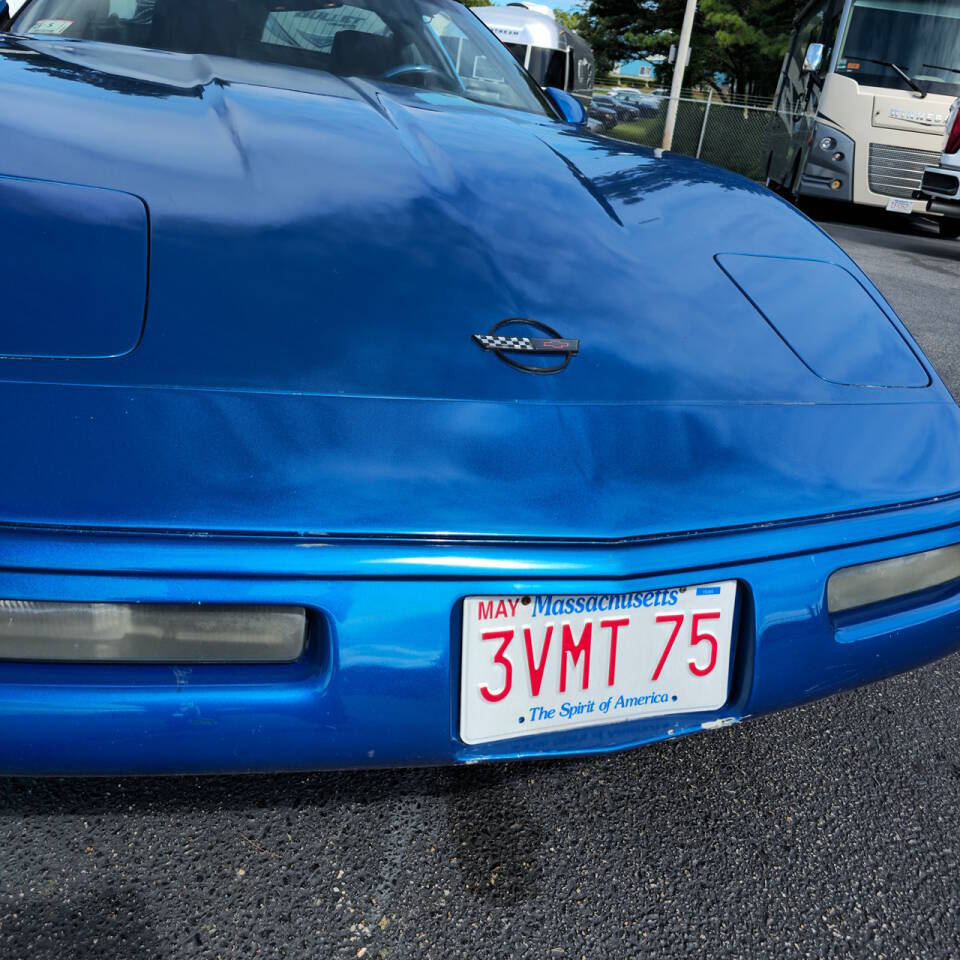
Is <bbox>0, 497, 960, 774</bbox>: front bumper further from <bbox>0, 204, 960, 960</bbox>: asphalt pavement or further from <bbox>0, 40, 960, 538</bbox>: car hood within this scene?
<bbox>0, 204, 960, 960</bbox>: asphalt pavement

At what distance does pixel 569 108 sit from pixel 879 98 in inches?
259

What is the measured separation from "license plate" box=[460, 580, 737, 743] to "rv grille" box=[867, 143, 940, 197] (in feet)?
26.7

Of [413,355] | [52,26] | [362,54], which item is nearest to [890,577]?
[413,355]

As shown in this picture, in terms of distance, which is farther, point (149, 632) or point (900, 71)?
point (900, 71)

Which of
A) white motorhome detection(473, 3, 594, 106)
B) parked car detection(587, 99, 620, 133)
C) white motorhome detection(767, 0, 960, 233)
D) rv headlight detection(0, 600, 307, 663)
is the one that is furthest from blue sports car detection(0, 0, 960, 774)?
white motorhome detection(473, 3, 594, 106)

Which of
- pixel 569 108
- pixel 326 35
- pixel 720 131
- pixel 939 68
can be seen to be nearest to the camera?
pixel 326 35

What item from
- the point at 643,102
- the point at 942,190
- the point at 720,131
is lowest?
the point at 720,131

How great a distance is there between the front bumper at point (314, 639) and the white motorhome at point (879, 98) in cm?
797

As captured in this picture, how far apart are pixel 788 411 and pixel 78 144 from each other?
42.5 inches

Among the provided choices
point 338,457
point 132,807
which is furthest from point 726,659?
point 132,807

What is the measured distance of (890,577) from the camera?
1236mm

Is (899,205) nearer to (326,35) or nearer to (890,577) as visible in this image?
(326,35)

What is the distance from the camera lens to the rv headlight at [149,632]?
0.93 meters

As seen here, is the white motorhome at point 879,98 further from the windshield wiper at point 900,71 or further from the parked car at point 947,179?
the parked car at point 947,179
